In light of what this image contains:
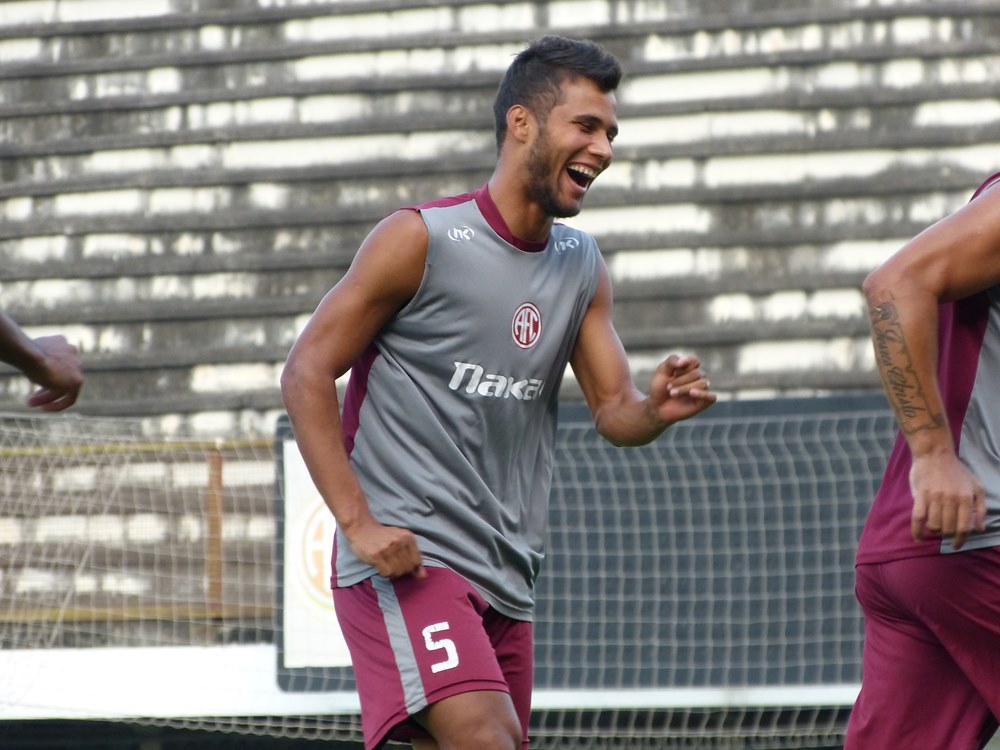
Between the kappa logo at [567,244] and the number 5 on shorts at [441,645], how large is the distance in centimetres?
94

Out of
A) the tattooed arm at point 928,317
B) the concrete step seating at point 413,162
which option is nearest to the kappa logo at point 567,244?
the tattooed arm at point 928,317

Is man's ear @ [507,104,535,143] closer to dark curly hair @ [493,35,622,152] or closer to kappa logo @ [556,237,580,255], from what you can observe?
dark curly hair @ [493,35,622,152]

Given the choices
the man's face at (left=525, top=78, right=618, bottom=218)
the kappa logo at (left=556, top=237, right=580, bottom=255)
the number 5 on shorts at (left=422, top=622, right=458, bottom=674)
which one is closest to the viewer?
the number 5 on shorts at (left=422, top=622, right=458, bottom=674)

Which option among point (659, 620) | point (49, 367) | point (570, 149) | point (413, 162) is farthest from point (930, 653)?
point (413, 162)

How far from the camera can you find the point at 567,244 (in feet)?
12.4

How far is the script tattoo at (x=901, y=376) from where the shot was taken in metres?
3.18

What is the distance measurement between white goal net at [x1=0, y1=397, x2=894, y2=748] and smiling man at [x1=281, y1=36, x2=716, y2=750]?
133 inches

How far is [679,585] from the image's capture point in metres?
7.05

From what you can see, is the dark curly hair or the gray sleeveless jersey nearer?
the gray sleeveless jersey

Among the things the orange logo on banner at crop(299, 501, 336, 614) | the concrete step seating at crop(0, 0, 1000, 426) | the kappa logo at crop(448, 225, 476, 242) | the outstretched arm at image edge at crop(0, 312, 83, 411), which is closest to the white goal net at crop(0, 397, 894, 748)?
the orange logo on banner at crop(299, 501, 336, 614)

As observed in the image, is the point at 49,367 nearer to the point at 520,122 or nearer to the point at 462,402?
the point at 462,402

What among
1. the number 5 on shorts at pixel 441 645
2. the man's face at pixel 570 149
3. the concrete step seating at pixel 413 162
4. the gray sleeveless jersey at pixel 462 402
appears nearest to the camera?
the number 5 on shorts at pixel 441 645

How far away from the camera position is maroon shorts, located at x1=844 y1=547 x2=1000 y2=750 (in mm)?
3355

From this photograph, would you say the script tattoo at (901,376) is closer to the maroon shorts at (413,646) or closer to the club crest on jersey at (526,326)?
the club crest on jersey at (526,326)
